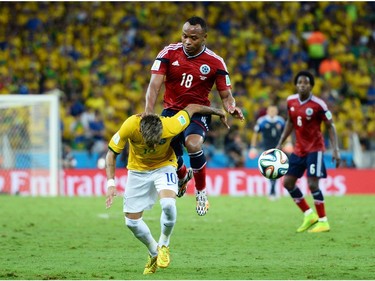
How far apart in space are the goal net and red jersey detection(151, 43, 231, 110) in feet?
42.3

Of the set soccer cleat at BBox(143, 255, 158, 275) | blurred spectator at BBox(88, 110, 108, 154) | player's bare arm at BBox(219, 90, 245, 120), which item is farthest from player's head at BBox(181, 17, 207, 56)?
blurred spectator at BBox(88, 110, 108, 154)

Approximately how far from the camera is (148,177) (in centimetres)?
958

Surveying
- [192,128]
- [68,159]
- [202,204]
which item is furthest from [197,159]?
[68,159]

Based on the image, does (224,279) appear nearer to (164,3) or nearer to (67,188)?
(67,188)

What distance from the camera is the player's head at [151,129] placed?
9.01 meters

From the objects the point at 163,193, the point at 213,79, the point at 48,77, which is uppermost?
the point at 48,77

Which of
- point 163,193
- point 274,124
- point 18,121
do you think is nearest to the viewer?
point 163,193

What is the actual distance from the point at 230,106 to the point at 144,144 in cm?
172

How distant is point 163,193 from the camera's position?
945 centimetres

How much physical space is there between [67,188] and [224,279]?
16.4 meters

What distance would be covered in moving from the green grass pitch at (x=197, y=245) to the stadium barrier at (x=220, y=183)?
487 centimetres

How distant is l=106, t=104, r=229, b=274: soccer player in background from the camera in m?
9.34

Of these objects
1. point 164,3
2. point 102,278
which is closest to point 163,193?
point 102,278

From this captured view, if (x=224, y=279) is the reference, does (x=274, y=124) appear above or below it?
above
